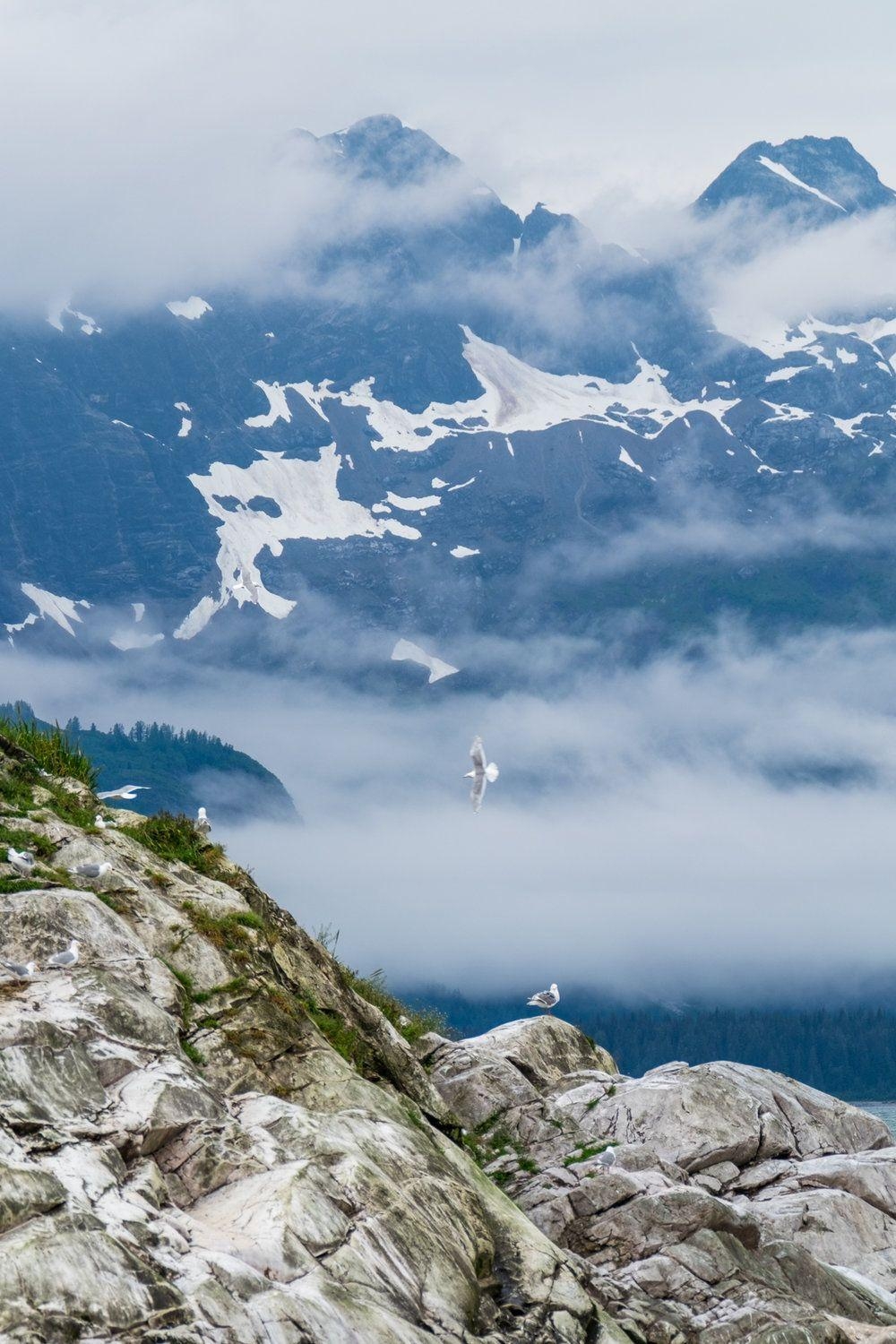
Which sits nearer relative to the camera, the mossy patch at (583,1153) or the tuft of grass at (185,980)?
the tuft of grass at (185,980)

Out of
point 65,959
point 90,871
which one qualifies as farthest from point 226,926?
point 65,959

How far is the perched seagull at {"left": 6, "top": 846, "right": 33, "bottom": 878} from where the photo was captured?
35.8 m

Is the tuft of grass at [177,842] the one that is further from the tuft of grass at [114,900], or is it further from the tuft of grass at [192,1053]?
the tuft of grass at [192,1053]

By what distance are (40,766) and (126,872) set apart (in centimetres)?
696

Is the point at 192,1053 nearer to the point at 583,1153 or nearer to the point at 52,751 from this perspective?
the point at 52,751

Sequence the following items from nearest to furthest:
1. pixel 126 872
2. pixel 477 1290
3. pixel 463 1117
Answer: pixel 477 1290, pixel 126 872, pixel 463 1117

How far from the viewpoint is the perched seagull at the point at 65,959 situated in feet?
109

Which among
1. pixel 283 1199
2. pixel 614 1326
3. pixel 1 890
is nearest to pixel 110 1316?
pixel 283 1199

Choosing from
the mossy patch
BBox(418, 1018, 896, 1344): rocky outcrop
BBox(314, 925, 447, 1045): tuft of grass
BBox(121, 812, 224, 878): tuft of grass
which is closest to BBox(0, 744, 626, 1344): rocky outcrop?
BBox(121, 812, 224, 878): tuft of grass

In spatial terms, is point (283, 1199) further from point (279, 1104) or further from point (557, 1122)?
point (557, 1122)

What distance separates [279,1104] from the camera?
34062 mm

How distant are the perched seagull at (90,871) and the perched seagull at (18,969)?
4.08 metres

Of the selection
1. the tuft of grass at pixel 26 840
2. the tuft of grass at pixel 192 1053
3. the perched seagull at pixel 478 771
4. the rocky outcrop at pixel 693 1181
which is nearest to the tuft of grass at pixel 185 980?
the tuft of grass at pixel 192 1053

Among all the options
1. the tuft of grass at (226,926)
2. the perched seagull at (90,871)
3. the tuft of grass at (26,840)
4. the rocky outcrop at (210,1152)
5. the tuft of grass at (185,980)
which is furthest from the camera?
the tuft of grass at (226,926)
